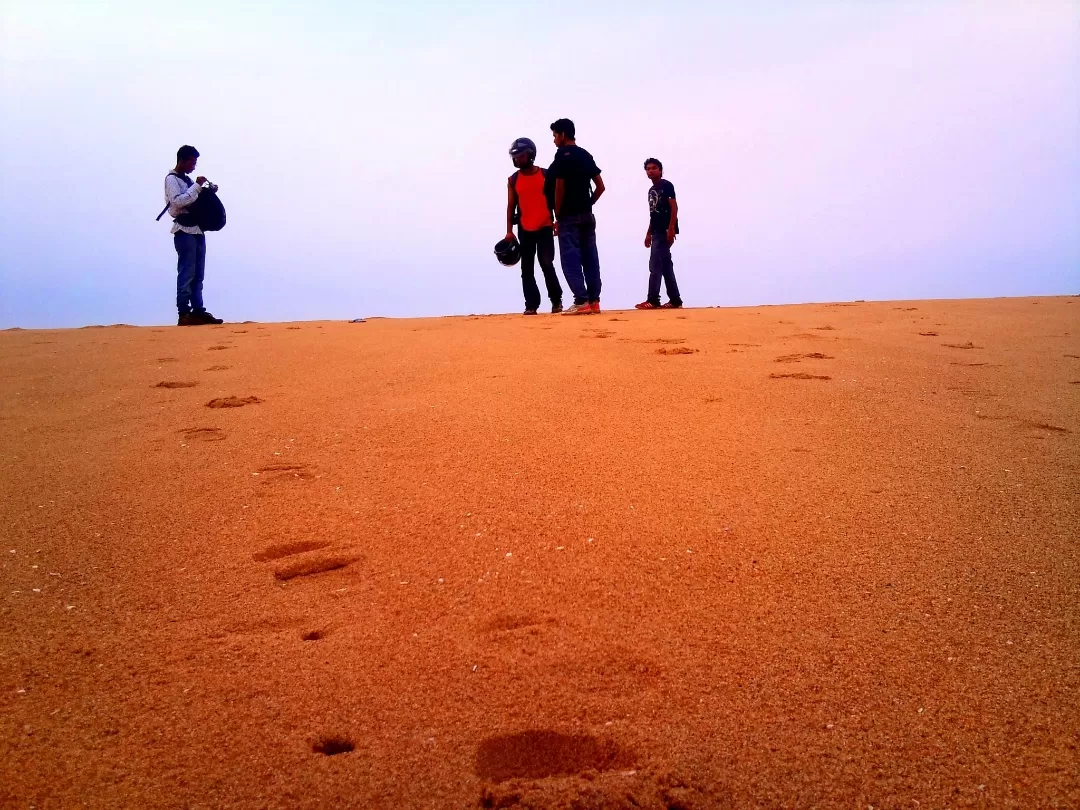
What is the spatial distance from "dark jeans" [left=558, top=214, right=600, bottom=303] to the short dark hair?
674 millimetres

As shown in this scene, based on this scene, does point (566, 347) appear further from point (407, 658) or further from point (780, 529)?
point (407, 658)

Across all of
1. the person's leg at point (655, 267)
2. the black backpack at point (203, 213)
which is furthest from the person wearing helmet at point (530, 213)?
the black backpack at point (203, 213)

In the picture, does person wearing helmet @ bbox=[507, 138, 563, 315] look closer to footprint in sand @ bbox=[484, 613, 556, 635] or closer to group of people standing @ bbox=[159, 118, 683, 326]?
group of people standing @ bbox=[159, 118, 683, 326]

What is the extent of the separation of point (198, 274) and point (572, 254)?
3.33 meters

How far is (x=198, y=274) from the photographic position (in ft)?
23.5

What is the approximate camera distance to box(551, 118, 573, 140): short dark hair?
21.9 ft

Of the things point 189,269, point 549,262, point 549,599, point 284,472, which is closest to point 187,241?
point 189,269

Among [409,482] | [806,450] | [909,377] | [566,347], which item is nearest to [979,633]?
[806,450]

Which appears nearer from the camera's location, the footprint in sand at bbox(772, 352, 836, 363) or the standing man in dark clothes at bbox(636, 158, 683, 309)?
the footprint in sand at bbox(772, 352, 836, 363)

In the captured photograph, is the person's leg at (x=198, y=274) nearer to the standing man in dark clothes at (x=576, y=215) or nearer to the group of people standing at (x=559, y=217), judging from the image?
the group of people standing at (x=559, y=217)

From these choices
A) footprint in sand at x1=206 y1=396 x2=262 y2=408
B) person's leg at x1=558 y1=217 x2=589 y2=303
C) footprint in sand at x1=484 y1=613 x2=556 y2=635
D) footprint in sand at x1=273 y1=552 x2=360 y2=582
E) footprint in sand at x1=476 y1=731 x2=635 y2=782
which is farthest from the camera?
person's leg at x1=558 y1=217 x2=589 y2=303

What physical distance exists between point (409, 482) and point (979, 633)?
1528 millimetres

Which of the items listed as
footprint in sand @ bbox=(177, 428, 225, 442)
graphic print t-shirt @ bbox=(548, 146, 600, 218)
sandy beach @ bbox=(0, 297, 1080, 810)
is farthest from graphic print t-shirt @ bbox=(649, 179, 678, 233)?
footprint in sand @ bbox=(177, 428, 225, 442)

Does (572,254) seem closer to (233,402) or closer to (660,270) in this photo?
(660,270)
